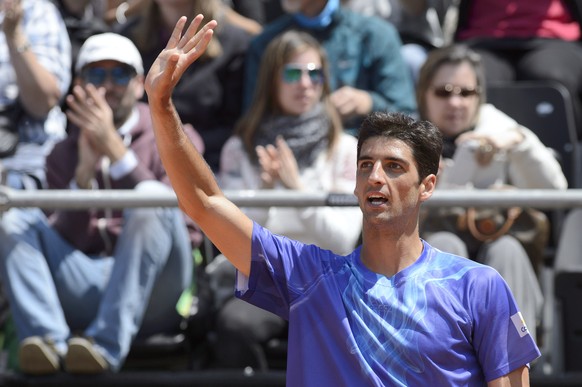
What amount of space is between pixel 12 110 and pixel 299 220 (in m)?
1.74

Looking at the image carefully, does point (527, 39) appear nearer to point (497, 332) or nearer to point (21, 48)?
point (21, 48)

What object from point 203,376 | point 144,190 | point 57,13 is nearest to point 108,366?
point 203,376

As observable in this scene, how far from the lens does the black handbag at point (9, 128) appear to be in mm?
6266

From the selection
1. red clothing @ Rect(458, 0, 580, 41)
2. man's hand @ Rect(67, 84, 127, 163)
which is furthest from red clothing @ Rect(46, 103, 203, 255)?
red clothing @ Rect(458, 0, 580, 41)

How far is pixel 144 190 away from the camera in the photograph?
18.2ft

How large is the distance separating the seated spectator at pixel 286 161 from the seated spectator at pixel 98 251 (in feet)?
0.95

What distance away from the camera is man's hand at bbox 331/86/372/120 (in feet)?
21.0

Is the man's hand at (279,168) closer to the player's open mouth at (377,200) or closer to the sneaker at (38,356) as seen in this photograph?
the sneaker at (38,356)

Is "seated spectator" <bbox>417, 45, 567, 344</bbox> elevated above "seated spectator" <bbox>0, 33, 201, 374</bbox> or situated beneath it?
elevated above

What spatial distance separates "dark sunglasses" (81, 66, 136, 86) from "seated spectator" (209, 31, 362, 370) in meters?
0.60

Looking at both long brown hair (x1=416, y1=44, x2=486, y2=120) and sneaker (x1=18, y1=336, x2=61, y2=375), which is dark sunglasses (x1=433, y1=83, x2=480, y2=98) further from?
sneaker (x1=18, y1=336, x2=61, y2=375)

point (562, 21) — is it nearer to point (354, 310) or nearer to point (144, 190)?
point (144, 190)

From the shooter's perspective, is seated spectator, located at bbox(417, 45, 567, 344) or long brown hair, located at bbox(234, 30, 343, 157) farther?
long brown hair, located at bbox(234, 30, 343, 157)

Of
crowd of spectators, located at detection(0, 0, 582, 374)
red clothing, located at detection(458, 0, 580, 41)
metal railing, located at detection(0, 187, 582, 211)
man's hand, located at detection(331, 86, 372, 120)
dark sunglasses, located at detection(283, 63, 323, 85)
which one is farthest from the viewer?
red clothing, located at detection(458, 0, 580, 41)
